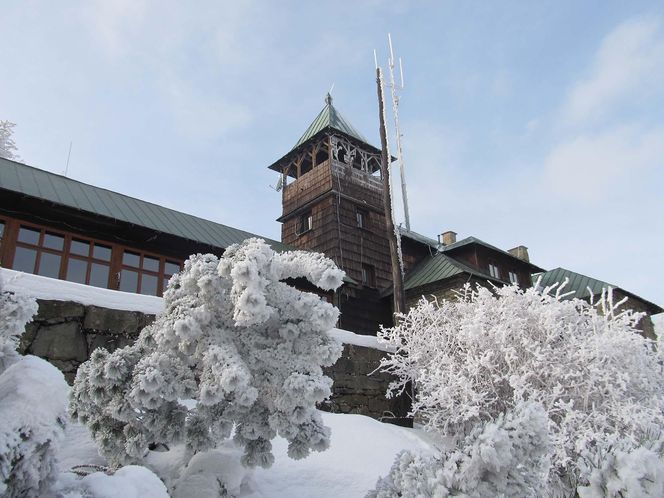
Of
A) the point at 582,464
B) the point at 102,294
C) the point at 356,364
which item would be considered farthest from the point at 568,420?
the point at 102,294

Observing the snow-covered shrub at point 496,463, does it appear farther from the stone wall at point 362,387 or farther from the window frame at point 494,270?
the window frame at point 494,270

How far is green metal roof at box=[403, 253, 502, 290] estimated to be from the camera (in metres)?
20.2

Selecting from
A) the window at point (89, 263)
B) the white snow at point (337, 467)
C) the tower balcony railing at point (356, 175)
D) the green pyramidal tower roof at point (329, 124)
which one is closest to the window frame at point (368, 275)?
the tower balcony railing at point (356, 175)

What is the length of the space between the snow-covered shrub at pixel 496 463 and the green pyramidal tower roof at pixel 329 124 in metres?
22.0

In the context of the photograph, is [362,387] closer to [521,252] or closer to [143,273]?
[143,273]

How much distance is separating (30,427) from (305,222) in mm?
21814

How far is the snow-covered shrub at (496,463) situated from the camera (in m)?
3.33

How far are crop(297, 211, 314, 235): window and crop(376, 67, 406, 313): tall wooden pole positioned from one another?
8852 millimetres

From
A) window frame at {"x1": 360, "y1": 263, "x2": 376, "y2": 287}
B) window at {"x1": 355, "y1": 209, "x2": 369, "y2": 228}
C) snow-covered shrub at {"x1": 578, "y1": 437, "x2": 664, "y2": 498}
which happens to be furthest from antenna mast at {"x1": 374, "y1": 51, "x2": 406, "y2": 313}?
snow-covered shrub at {"x1": 578, "y1": 437, "x2": 664, "y2": 498}

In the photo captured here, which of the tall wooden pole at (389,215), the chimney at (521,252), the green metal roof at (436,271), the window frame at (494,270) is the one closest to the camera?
the tall wooden pole at (389,215)

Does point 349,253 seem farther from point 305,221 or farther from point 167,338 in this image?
point 167,338

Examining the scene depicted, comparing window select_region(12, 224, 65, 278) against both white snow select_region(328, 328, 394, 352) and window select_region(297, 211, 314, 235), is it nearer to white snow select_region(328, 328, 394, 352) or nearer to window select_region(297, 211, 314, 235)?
white snow select_region(328, 328, 394, 352)

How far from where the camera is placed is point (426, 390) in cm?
992

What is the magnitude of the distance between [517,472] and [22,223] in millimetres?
12473
